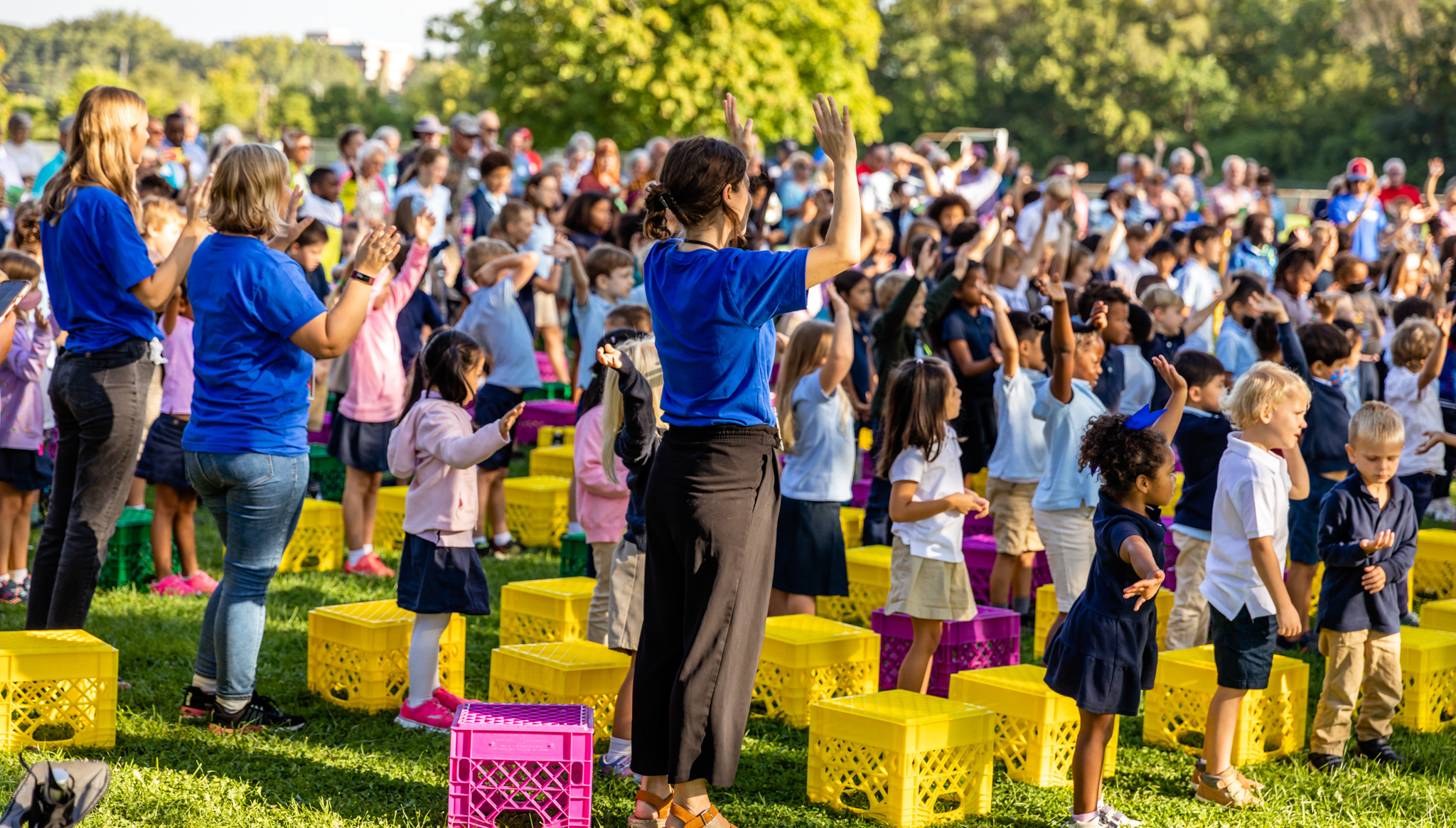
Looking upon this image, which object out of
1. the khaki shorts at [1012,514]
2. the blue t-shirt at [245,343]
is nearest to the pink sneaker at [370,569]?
the blue t-shirt at [245,343]

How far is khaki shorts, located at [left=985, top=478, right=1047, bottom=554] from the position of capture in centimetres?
721

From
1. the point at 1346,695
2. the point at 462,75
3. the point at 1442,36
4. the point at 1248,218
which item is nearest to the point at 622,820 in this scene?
the point at 1346,695

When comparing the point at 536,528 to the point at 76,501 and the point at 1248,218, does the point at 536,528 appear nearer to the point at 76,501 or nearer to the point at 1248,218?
the point at 76,501

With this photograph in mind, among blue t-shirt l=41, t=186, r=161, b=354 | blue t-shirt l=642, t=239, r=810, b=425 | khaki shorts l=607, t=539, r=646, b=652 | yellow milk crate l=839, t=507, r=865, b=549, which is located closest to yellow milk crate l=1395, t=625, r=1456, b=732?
yellow milk crate l=839, t=507, r=865, b=549

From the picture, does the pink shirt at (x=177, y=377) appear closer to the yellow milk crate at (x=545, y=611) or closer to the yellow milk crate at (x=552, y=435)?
the yellow milk crate at (x=545, y=611)

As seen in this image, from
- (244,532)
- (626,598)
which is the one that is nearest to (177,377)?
(244,532)

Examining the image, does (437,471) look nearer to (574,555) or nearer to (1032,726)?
(574,555)

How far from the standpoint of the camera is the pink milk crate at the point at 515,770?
4133 millimetres

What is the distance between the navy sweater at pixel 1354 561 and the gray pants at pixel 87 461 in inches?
182

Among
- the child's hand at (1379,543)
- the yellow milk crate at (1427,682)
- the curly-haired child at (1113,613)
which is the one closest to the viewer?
the curly-haired child at (1113,613)

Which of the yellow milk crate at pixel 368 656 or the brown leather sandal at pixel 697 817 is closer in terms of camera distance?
the brown leather sandal at pixel 697 817

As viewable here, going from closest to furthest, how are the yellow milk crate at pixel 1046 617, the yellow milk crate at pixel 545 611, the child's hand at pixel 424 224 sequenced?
1. the yellow milk crate at pixel 545 611
2. the yellow milk crate at pixel 1046 617
3. the child's hand at pixel 424 224

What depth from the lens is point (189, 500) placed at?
7.15 metres

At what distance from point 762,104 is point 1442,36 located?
29.1 metres
